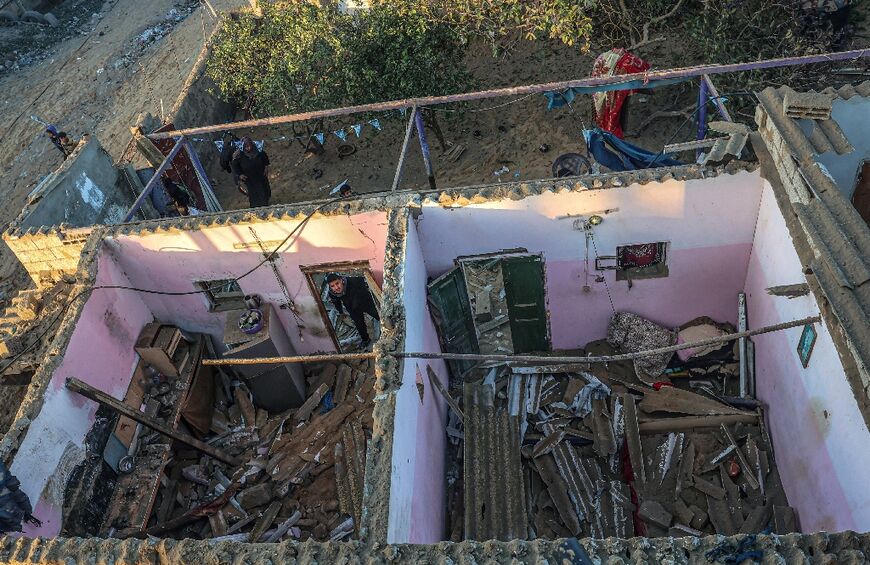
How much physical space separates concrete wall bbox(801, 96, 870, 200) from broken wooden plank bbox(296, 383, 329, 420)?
9.58 metres

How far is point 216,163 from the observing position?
20000 mm

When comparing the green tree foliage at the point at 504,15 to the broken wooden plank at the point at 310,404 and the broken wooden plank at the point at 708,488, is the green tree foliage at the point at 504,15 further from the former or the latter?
the broken wooden plank at the point at 708,488

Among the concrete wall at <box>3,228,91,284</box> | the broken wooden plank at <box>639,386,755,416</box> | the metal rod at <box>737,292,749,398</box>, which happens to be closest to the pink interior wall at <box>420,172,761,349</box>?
the metal rod at <box>737,292,749,398</box>

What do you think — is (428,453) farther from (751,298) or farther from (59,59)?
(59,59)

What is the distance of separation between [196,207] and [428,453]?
1038 cm

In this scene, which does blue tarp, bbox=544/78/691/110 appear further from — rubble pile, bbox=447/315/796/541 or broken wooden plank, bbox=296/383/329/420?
broken wooden plank, bbox=296/383/329/420

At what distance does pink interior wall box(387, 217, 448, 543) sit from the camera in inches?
303

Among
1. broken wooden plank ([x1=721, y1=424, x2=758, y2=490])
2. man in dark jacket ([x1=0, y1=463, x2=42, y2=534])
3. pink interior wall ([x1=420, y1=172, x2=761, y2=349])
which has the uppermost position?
pink interior wall ([x1=420, y1=172, x2=761, y2=349])

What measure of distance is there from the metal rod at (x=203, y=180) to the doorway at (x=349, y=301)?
4.23 metres

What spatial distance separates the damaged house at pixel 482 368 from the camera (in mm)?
8953

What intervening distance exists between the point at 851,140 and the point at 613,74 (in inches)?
229

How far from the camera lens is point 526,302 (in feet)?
38.3

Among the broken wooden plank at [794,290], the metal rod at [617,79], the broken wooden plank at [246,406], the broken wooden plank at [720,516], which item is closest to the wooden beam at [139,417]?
the broken wooden plank at [246,406]

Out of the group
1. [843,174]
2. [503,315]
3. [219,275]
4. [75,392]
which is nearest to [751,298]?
[843,174]
